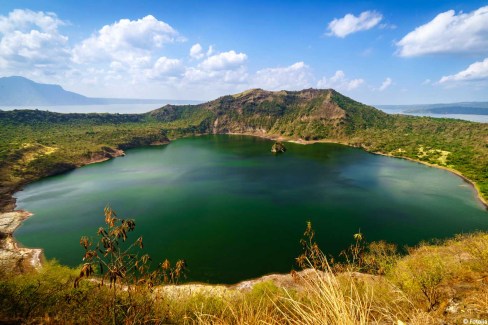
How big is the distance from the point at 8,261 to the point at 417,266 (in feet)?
171

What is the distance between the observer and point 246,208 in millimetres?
58562

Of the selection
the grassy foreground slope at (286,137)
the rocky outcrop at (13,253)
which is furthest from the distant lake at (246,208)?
the grassy foreground slope at (286,137)

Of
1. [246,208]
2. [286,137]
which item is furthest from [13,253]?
[286,137]

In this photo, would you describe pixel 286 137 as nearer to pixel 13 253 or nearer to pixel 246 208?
pixel 246 208

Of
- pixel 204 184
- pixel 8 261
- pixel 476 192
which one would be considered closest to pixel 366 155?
pixel 476 192

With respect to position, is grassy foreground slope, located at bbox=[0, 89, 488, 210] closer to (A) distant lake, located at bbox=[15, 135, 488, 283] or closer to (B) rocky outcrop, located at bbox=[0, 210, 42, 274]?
(A) distant lake, located at bbox=[15, 135, 488, 283]

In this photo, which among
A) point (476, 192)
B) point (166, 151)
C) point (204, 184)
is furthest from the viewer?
point (166, 151)

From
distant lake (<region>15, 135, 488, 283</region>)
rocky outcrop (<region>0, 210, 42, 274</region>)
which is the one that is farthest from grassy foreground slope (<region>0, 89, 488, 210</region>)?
rocky outcrop (<region>0, 210, 42, 274</region>)

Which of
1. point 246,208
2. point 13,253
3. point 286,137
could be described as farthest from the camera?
point 286,137

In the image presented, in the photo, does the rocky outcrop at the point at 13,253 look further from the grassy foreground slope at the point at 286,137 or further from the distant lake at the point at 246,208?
the grassy foreground slope at the point at 286,137

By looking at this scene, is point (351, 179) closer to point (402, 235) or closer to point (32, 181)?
point (402, 235)

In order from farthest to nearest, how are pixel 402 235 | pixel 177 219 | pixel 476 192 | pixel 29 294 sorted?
1. pixel 476 192
2. pixel 177 219
3. pixel 402 235
4. pixel 29 294

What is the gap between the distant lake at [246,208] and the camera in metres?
41.2

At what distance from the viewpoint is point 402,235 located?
44781 mm
